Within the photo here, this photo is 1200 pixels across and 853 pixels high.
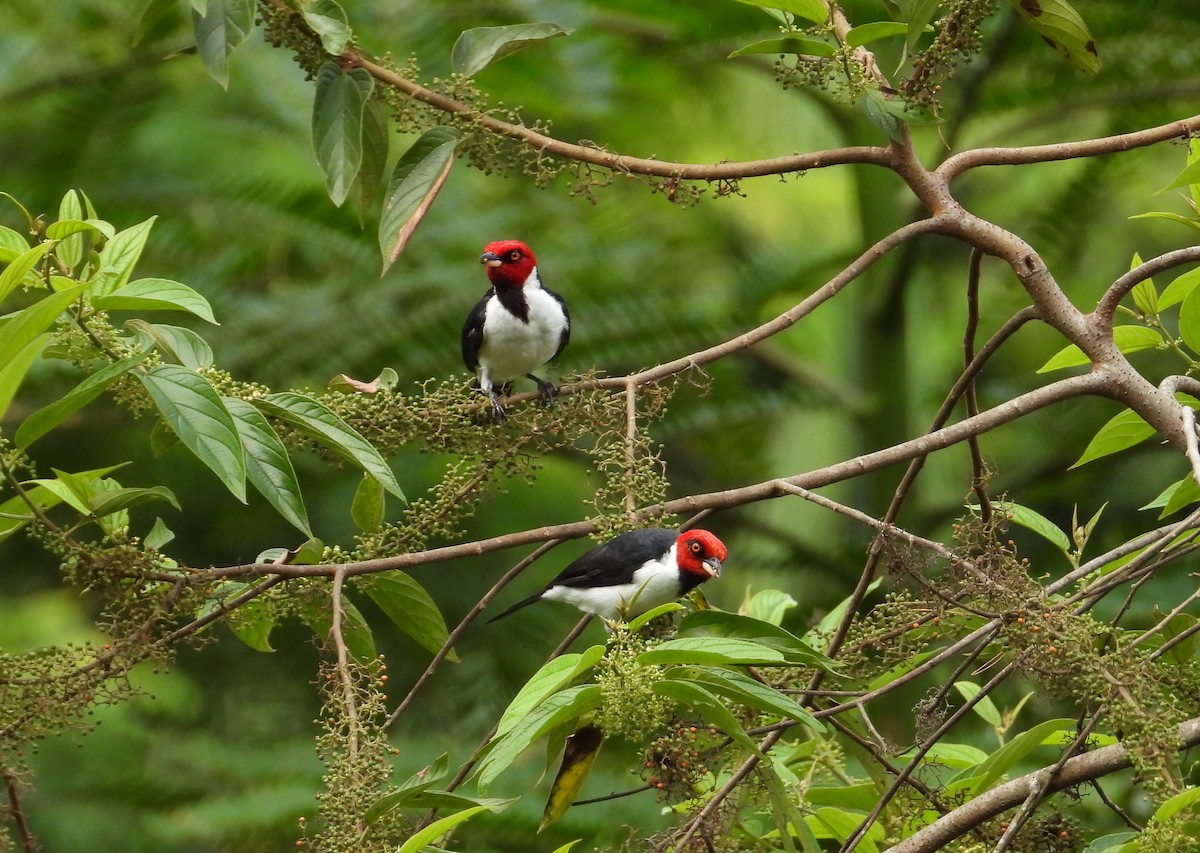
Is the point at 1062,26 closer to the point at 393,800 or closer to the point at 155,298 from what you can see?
the point at 155,298

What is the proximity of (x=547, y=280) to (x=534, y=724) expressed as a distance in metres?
4.23

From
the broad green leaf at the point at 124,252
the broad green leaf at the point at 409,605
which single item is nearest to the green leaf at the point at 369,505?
the broad green leaf at the point at 409,605

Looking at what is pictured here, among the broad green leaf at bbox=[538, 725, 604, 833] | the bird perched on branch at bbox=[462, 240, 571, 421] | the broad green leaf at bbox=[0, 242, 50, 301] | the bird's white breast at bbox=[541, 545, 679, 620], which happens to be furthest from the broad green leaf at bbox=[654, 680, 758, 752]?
the bird perched on branch at bbox=[462, 240, 571, 421]

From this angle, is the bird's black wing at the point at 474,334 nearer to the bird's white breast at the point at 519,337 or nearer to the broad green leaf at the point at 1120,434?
the bird's white breast at the point at 519,337

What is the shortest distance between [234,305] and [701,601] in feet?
12.2

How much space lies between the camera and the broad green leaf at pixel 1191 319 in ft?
5.98

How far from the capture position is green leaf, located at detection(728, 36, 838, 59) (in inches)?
72.1

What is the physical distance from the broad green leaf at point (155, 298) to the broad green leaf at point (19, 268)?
0.40 ft

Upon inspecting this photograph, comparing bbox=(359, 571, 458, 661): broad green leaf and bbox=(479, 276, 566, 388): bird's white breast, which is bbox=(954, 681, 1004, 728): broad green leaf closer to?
bbox=(359, 571, 458, 661): broad green leaf

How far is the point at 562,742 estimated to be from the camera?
1692 mm

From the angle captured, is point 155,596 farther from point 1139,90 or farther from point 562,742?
point 1139,90

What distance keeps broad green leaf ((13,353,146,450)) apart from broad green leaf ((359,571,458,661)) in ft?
1.87

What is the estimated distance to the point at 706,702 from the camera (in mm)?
1388

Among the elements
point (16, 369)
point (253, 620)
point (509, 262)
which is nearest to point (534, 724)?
point (16, 369)
